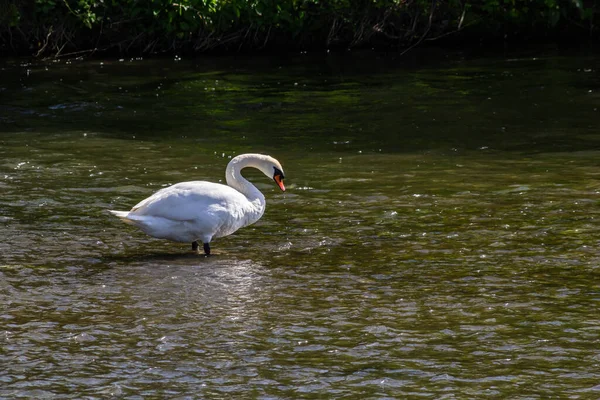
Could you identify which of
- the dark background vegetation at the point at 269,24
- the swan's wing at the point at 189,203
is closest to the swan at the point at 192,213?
the swan's wing at the point at 189,203

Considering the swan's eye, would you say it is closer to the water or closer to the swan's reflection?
the water

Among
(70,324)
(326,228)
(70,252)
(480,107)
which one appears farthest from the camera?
(480,107)

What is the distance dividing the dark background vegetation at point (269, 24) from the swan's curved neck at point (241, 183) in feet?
51.6

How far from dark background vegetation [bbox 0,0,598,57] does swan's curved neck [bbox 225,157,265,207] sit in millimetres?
15728

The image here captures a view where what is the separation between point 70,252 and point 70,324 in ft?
7.58

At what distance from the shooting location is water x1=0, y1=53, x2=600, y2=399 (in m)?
7.11

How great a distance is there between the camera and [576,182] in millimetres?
13258

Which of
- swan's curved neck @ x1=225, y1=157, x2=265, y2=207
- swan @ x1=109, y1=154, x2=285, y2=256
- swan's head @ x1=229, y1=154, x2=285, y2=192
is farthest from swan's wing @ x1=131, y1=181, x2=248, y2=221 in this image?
swan's head @ x1=229, y1=154, x2=285, y2=192

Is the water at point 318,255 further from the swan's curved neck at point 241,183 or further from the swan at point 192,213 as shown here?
the swan's curved neck at point 241,183

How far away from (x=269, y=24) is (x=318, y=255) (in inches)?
726

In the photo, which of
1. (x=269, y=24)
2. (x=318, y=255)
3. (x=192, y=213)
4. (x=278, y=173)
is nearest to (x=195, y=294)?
(x=192, y=213)

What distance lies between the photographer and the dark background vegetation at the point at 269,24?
Result: 86.9 feet

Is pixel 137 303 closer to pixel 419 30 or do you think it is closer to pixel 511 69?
pixel 511 69

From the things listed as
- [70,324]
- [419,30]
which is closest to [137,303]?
[70,324]
